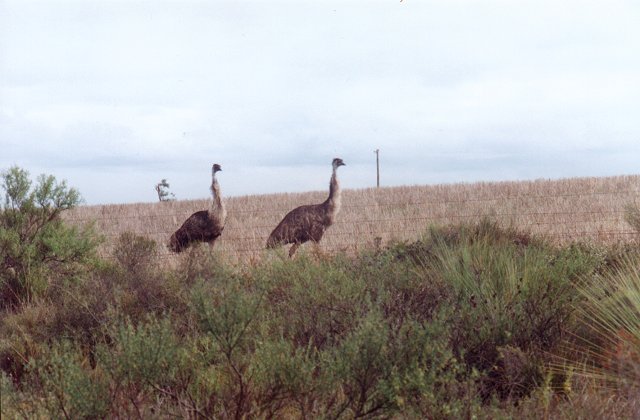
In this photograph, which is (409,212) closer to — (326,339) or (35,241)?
(35,241)

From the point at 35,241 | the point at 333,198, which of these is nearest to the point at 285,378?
the point at 35,241

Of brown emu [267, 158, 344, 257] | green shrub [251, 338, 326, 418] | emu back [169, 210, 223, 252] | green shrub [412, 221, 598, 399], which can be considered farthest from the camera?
brown emu [267, 158, 344, 257]

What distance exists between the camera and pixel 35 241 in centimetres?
970

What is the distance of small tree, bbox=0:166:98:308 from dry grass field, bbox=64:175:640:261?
1.15 meters

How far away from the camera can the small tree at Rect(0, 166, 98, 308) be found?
9.38 metres

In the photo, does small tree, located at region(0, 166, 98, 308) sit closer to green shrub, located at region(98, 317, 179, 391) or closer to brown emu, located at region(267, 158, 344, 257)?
brown emu, located at region(267, 158, 344, 257)

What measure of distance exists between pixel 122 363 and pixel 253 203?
624 inches

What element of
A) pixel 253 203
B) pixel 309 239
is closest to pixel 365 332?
pixel 309 239

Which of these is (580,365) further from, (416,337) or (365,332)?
(365,332)

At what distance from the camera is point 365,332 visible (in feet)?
12.5

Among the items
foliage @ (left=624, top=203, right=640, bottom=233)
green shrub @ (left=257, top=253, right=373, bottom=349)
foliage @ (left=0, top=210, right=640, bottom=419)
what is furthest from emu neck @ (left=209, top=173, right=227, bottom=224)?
foliage @ (left=624, top=203, right=640, bottom=233)

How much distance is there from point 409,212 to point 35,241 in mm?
8140

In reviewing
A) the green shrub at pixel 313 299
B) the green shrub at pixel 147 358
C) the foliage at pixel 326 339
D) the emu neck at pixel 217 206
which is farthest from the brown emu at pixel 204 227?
the green shrub at pixel 147 358

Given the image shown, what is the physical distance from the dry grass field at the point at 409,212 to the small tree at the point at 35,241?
1.15 m
